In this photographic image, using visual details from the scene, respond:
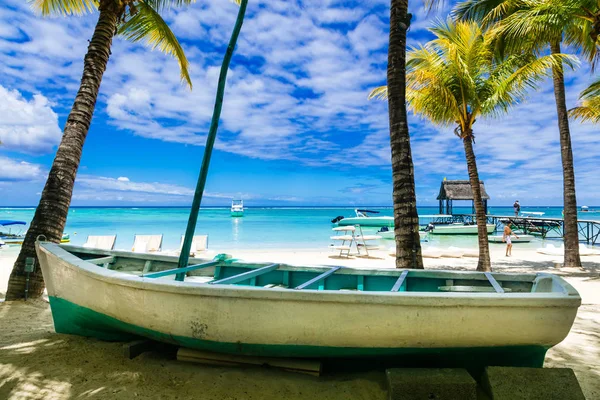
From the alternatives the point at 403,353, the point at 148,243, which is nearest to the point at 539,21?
the point at 403,353

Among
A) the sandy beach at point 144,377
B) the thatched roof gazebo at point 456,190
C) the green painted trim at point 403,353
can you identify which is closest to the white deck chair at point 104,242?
the sandy beach at point 144,377

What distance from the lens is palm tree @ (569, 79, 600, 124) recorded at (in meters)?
10.3

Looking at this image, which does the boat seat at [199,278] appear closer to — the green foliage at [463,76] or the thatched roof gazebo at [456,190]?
A: the green foliage at [463,76]

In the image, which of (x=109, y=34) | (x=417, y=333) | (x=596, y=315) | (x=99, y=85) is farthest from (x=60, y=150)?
(x=596, y=315)

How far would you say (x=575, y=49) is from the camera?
1055 cm

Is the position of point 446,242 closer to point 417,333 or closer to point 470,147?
point 470,147

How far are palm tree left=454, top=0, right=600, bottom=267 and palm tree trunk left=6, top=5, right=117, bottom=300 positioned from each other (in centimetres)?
955

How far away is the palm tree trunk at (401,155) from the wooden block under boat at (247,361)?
7.85ft

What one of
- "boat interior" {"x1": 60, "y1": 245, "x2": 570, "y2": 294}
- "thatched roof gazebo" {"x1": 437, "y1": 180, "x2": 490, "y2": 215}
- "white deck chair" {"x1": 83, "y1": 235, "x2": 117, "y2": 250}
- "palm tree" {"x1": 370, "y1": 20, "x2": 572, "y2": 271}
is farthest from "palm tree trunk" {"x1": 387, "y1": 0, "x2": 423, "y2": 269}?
"thatched roof gazebo" {"x1": 437, "y1": 180, "x2": 490, "y2": 215}

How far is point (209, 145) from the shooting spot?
159 inches

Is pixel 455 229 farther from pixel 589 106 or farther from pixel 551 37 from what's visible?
pixel 551 37

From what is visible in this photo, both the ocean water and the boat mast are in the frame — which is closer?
the boat mast

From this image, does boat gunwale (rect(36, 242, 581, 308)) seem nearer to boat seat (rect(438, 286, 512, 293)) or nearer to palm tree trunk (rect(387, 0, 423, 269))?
boat seat (rect(438, 286, 512, 293))

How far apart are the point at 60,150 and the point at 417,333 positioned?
19.3 feet
